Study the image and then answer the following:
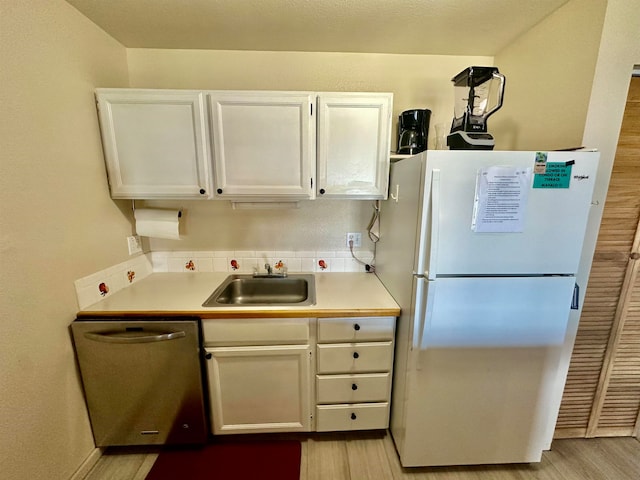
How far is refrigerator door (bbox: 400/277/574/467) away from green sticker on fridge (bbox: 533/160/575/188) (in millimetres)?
425

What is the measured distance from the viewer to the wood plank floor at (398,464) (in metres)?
1.41

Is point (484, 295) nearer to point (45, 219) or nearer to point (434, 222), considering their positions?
point (434, 222)

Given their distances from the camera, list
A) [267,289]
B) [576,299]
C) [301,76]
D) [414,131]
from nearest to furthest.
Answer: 1. [576,299]
2. [414,131]
3. [301,76]
4. [267,289]

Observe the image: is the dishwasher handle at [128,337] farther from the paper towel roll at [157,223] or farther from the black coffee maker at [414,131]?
the black coffee maker at [414,131]

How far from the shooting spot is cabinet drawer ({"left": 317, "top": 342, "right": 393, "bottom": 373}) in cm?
146

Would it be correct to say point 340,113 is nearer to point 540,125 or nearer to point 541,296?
point 540,125

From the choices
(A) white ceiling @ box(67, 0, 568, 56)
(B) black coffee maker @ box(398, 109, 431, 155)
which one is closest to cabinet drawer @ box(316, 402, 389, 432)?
(B) black coffee maker @ box(398, 109, 431, 155)

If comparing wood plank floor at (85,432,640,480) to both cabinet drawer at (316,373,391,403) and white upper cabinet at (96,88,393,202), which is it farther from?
white upper cabinet at (96,88,393,202)

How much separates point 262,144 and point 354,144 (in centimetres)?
55

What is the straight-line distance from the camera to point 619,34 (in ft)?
3.72

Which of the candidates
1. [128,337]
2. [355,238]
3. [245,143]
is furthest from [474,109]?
[128,337]

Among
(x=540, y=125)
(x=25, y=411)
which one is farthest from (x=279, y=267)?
(x=540, y=125)

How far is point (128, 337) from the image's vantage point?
135cm

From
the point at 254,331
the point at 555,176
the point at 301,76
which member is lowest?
the point at 254,331
